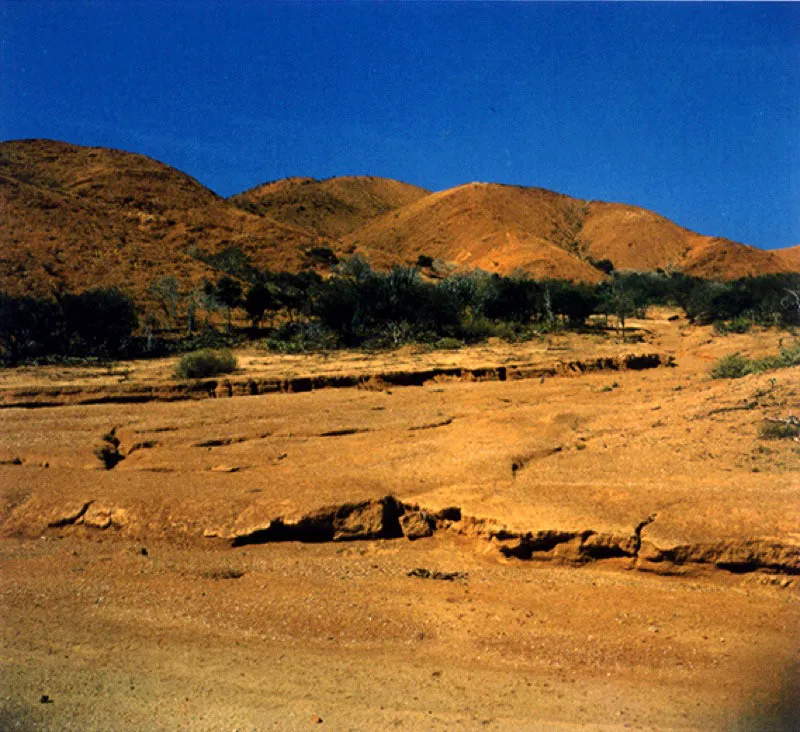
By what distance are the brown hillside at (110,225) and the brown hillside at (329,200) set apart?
1480 centimetres

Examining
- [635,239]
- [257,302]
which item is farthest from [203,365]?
[635,239]

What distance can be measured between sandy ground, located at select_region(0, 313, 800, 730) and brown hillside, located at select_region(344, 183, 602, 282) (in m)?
51.6

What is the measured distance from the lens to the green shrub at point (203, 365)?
21.2 m

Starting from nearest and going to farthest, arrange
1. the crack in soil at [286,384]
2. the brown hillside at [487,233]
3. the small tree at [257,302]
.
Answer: the crack in soil at [286,384] < the small tree at [257,302] < the brown hillside at [487,233]

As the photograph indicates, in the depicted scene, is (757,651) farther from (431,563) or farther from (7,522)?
(7,522)

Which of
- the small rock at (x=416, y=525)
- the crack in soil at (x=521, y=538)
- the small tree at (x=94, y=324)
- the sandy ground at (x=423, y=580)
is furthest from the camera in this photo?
the small tree at (x=94, y=324)

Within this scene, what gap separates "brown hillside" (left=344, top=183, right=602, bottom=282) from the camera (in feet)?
223

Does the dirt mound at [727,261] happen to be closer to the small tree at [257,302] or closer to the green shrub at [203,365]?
the small tree at [257,302]

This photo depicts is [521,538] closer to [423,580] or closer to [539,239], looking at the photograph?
[423,580]

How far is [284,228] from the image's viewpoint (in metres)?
63.5

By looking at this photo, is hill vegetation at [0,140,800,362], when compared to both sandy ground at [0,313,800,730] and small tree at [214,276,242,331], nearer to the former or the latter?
small tree at [214,276,242,331]

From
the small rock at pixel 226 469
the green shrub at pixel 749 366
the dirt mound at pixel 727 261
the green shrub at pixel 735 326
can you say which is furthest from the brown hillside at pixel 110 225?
the dirt mound at pixel 727 261

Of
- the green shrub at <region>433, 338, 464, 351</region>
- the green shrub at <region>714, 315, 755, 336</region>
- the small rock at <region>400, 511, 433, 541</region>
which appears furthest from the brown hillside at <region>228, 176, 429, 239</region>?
the small rock at <region>400, 511, 433, 541</region>

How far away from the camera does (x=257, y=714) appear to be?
197 inches
